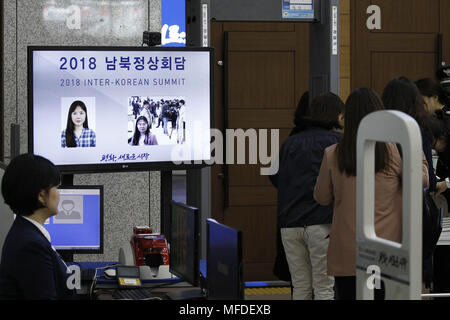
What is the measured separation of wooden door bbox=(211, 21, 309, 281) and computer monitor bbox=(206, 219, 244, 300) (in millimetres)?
3291

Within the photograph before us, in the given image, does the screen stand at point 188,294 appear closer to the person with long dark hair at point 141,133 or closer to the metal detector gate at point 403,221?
the person with long dark hair at point 141,133

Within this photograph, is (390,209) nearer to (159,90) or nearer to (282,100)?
(159,90)

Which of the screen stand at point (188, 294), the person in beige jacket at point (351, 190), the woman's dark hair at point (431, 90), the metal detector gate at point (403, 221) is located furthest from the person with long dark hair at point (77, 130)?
the metal detector gate at point (403, 221)

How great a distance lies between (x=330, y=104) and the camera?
3906mm

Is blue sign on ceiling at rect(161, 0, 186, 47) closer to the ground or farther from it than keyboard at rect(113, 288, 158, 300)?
farther from it

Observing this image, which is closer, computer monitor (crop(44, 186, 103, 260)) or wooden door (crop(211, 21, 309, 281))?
computer monitor (crop(44, 186, 103, 260))

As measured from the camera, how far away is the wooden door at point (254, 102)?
19.7 ft

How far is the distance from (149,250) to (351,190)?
99 centimetres

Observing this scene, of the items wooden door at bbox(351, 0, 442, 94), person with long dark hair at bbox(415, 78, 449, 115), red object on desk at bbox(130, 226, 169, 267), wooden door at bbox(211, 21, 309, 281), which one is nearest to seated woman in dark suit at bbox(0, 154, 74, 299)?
red object on desk at bbox(130, 226, 169, 267)

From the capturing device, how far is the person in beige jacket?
9.95 ft

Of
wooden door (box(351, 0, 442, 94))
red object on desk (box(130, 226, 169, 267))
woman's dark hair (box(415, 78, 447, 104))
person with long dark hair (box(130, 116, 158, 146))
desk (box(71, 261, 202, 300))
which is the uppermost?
wooden door (box(351, 0, 442, 94))

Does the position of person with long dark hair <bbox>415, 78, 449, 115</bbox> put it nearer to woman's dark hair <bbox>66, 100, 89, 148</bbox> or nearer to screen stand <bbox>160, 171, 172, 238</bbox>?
screen stand <bbox>160, 171, 172, 238</bbox>

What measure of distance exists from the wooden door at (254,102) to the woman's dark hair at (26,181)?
3.50 metres
